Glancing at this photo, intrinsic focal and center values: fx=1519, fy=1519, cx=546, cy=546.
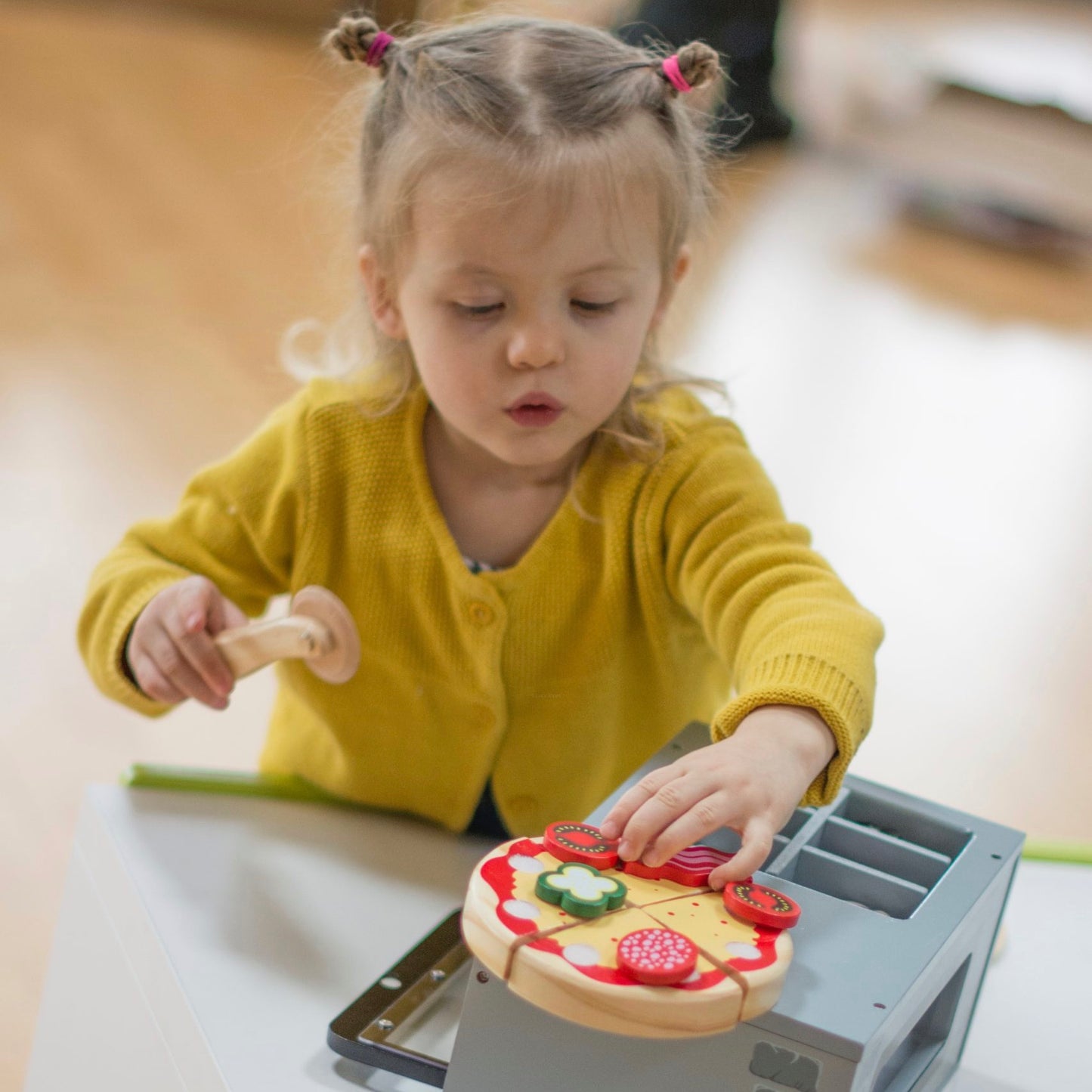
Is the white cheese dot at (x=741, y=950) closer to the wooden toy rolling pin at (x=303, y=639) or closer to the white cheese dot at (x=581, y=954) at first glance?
the white cheese dot at (x=581, y=954)

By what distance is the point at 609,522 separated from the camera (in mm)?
770

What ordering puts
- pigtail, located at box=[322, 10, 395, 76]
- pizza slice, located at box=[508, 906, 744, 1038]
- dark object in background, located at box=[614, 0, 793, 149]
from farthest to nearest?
dark object in background, located at box=[614, 0, 793, 149] → pigtail, located at box=[322, 10, 395, 76] → pizza slice, located at box=[508, 906, 744, 1038]

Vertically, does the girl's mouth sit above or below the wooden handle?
above

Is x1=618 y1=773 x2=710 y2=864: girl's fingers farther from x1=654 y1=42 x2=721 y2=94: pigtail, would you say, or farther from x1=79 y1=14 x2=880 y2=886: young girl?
x1=654 y1=42 x2=721 y2=94: pigtail

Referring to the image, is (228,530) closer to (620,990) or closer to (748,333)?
(620,990)

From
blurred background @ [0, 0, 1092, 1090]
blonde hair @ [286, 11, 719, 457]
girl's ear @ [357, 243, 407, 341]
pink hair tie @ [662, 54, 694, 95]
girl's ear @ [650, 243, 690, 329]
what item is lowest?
blurred background @ [0, 0, 1092, 1090]

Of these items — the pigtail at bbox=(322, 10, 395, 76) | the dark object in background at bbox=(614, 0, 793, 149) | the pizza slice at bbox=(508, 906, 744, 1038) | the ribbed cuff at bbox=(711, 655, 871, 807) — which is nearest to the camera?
the pizza slice at bbox=(508, 906, 744, 1038)

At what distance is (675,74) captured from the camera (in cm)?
71

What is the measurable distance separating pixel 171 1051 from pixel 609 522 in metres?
0.32

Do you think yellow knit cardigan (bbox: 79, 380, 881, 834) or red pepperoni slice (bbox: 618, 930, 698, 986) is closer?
red pepperoni slice (bbox: 618, 930, 698, 986)

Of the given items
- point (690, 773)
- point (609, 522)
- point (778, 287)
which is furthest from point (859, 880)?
point (778, 287)

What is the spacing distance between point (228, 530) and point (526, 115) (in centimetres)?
27

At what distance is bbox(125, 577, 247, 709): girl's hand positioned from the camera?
73 cm

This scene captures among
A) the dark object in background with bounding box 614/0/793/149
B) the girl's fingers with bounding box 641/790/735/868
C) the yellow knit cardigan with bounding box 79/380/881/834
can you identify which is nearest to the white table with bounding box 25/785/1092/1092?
the yellow knit cardigan with bounding box 79/380/881/834
